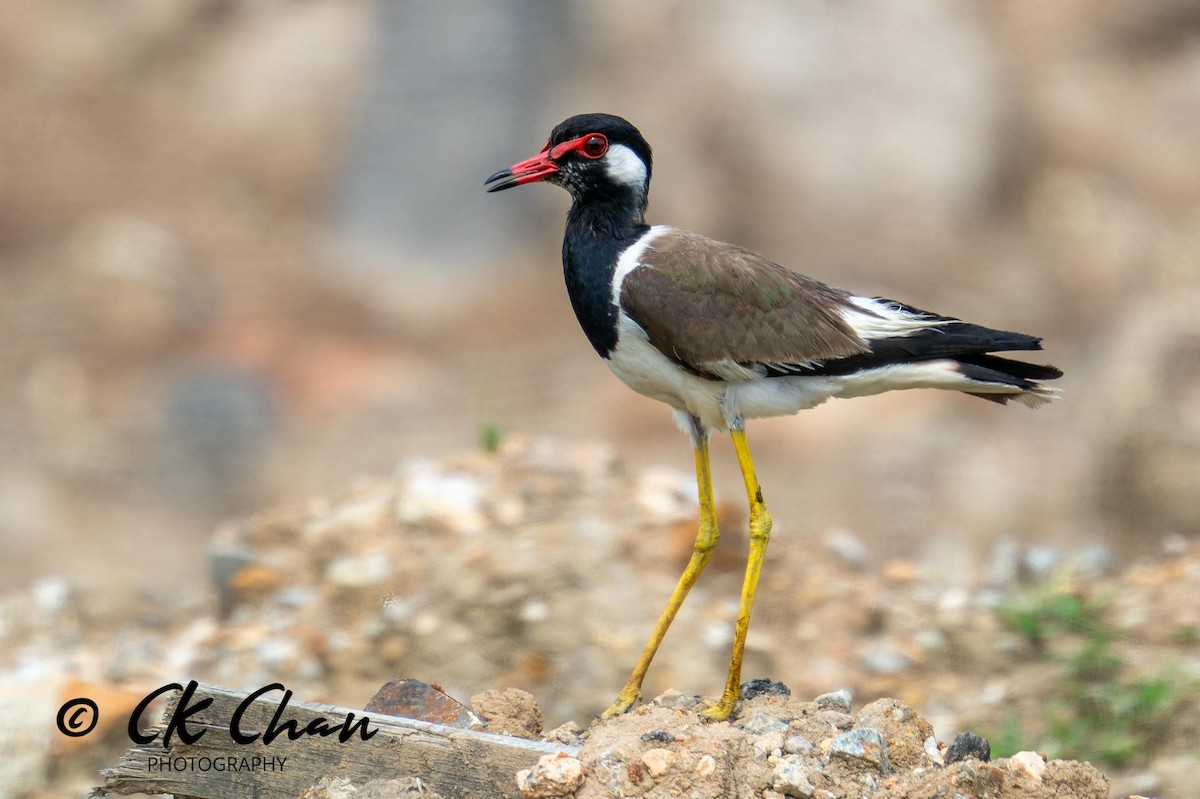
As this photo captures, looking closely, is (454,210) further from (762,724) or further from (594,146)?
(762,724)

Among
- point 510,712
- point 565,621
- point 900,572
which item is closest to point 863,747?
point 510,712

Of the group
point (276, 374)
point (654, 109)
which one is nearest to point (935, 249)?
point (654, 109)

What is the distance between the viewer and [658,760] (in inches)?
165

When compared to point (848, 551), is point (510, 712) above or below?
below

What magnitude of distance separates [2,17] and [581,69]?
25.4ft

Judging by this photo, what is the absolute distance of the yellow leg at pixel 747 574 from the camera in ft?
15.4

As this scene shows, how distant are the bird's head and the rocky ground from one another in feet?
8.41

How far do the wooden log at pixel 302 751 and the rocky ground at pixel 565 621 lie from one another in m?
2.23

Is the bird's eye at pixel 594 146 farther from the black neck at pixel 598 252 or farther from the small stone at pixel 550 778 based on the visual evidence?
the small stone at pixel 550 778

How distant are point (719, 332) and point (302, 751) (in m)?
1.92

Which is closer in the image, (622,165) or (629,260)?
(629,260)

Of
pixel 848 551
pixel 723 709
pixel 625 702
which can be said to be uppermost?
pixel 848 551

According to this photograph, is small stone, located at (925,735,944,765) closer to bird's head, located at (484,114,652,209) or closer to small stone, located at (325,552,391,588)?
bird's head, located at (484,114,652,209)
